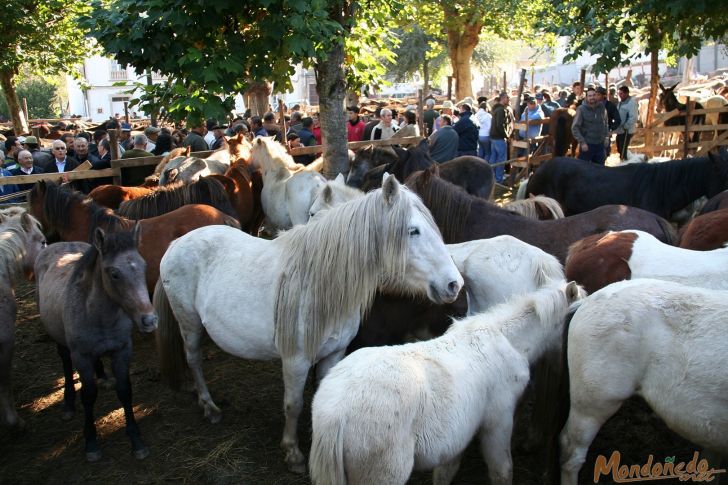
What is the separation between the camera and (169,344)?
17.3 ft

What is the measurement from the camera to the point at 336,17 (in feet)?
24.3

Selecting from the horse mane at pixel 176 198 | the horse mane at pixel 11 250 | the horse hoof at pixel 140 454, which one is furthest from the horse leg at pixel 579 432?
the horse mane at pixel 176 198

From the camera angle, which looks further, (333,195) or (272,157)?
(272,157)

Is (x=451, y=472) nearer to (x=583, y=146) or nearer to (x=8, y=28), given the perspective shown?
(x=583, y=146)

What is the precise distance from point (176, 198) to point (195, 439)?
11.0 feet

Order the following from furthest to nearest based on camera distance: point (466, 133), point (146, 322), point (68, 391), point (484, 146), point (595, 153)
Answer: point (484, 146), point (466, 133), point (595, 153), point (68, 391), point (146, 322)

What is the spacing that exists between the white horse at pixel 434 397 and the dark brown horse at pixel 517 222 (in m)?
1.69

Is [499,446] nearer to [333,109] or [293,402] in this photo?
[293,402]

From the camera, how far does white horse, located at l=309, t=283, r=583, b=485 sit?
9.12ft

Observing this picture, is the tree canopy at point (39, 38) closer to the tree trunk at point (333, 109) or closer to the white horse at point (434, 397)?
the tree trunk at point (333, 109)

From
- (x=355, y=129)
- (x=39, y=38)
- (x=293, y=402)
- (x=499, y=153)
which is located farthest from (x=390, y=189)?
(x=39, y=38)

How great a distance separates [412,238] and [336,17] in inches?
181

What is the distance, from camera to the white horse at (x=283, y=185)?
8.11m

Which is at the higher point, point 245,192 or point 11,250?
point 245,192
